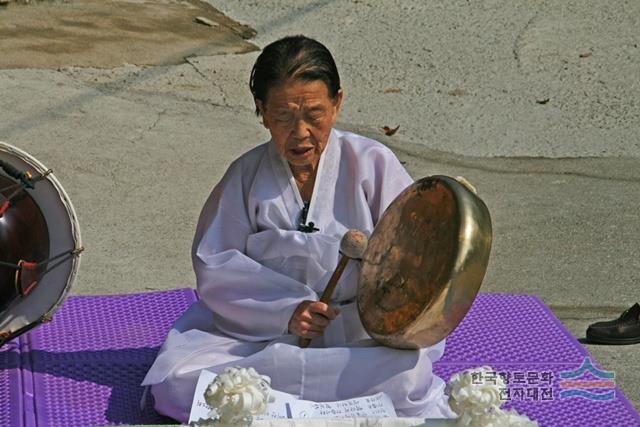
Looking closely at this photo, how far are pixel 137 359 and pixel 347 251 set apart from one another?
85cm

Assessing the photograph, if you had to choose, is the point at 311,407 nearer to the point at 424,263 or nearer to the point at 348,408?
the point at 348,408

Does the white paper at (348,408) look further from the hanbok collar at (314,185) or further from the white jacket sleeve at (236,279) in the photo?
the hanbok collar at (314,185)

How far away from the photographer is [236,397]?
8.38ft

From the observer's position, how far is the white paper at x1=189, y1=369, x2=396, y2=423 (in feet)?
10.3

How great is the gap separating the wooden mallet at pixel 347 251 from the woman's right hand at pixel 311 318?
3 centimetres

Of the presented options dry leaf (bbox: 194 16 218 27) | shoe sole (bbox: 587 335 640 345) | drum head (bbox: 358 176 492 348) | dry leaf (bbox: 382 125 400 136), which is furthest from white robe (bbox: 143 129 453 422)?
dry leaf (bbox: 194 16 218 27)

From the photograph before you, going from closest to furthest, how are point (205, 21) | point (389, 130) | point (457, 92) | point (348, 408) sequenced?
point (348, 408) → point (389, 130) → point (457, 92) → point (205, 21)

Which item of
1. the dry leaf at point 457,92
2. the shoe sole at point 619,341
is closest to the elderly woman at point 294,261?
the shoe sole at point 619,341

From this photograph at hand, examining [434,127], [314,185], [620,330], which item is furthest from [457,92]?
[314,185]

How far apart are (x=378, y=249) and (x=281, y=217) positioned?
317 mm

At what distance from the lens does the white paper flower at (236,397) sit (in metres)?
2.55

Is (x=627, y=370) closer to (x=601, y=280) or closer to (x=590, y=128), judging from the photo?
(x=601, y=280)

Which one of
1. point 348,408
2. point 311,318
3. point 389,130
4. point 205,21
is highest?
point 311,318

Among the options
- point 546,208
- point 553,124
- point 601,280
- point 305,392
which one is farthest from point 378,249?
point 553,124
